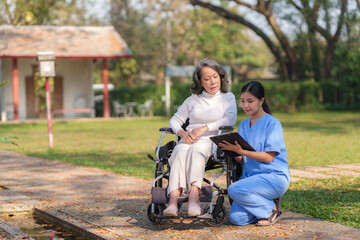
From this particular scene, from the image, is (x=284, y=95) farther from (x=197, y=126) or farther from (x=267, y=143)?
(x=267, y=143)

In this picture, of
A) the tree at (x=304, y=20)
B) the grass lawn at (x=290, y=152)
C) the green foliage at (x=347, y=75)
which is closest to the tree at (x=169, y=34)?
the tree at (x=304, y=20)

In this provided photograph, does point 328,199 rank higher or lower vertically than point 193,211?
lower

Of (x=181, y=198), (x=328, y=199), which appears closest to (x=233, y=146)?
(x=181, y=198)

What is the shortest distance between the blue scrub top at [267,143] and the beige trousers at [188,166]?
42 cm

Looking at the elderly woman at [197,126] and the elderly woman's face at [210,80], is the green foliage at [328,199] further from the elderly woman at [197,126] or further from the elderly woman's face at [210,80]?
the elderly woman's face at [210,80]

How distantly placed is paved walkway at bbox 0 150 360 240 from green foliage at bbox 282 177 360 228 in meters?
0.22

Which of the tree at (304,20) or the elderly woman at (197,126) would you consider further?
the tree at (304,20)

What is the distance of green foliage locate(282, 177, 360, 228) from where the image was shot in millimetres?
5730

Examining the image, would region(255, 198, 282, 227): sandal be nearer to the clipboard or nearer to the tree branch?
the clipboard

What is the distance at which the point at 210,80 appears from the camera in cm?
591

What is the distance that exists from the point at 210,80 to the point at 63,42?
2498 cm

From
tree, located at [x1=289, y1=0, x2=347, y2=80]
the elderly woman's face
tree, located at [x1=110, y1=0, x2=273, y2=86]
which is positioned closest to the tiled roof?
tree, located at [x1=289, y1=0, x2=347, y2=80]

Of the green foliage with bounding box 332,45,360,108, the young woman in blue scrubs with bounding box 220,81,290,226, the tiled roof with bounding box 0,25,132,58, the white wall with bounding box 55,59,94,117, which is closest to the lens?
the young woman in blue scrubs with bounding box 220,81,290,226

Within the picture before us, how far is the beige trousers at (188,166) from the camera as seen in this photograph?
5395mm
